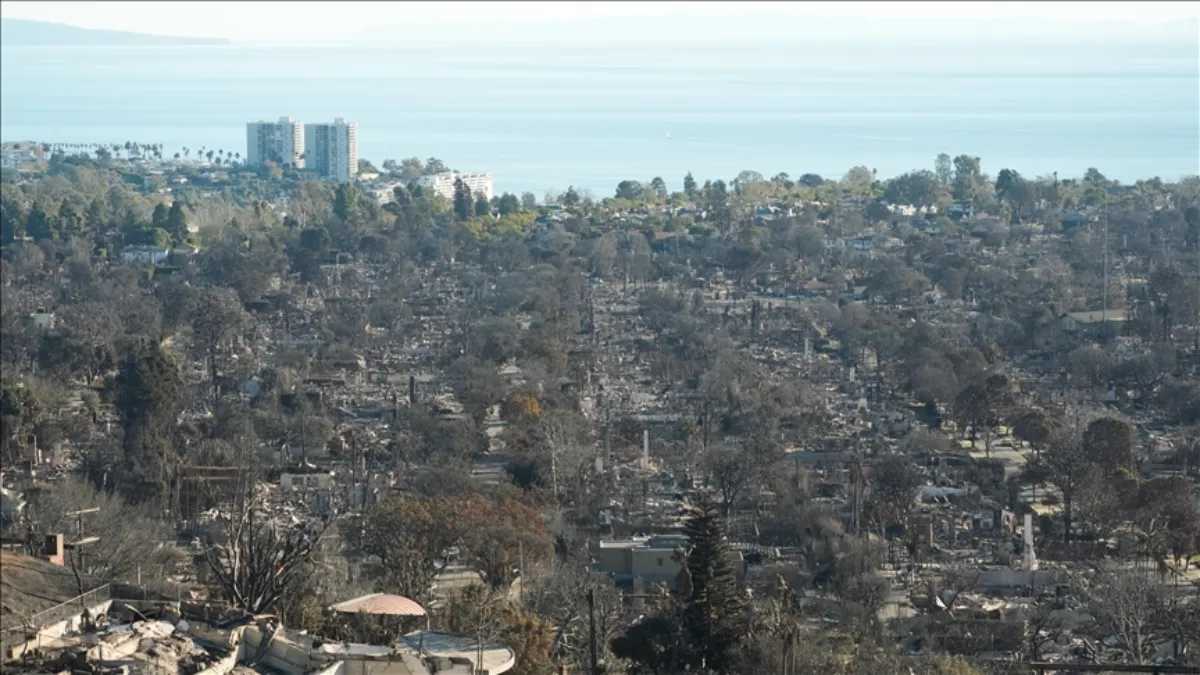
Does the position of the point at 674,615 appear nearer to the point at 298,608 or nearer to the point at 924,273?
the point at 298,608

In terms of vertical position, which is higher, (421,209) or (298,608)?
(421,209)

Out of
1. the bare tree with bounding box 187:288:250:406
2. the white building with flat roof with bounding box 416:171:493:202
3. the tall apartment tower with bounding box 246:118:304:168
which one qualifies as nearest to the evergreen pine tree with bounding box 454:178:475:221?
the white building with flat roof with bounding box 416:171:493:202

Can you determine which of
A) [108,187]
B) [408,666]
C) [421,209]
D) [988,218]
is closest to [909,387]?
[408,666]

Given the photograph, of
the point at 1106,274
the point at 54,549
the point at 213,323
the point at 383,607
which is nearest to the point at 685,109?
the point at 1106,274

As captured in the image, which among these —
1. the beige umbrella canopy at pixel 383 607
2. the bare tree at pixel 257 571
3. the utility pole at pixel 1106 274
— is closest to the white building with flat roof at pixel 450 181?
the utility pole at pixel 1106 274

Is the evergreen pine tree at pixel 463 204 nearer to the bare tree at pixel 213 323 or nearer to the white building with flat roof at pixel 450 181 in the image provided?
the white building with flat roof at pixel 450 181

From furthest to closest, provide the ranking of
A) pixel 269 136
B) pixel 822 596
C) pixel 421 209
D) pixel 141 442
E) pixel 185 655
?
pixel 269 136 < pixel 421 209 < pixel 141 442 < pixel 822 596 < pixel 185 655

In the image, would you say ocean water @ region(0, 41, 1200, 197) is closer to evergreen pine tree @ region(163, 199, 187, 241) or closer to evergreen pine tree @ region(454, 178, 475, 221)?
evergreen pine tree @ region(454, 178, 475, 221)
